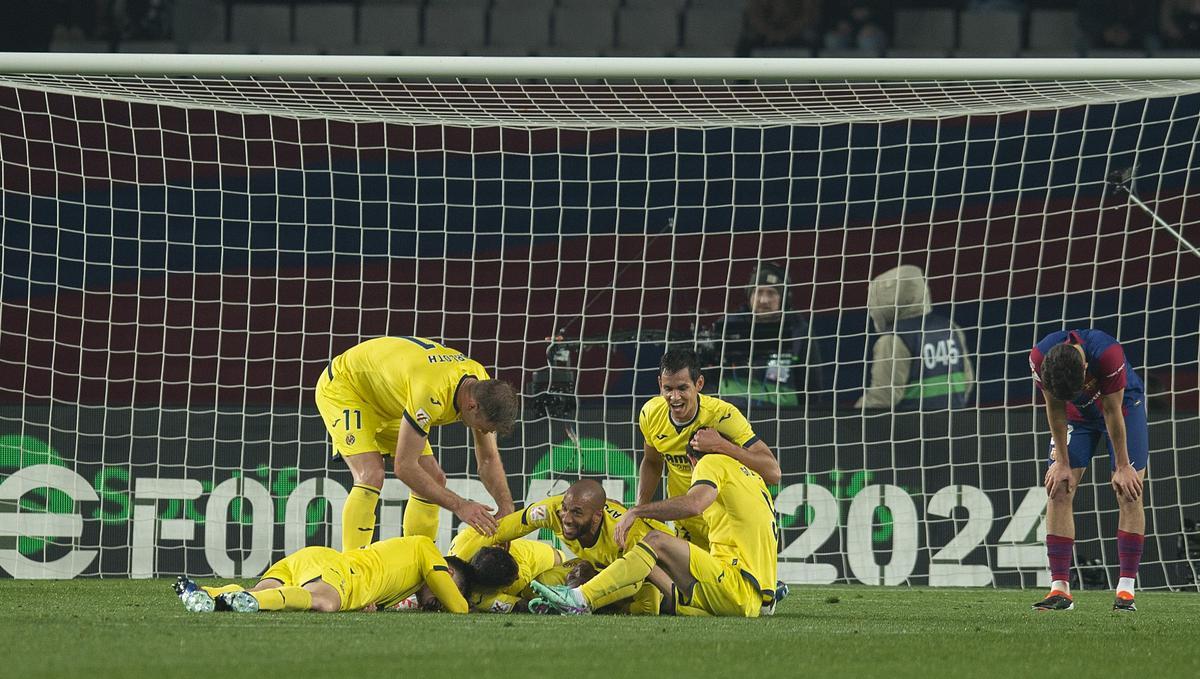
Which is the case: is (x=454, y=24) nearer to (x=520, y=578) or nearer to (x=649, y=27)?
(x=649, y=27)

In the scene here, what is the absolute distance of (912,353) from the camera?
10.4 metres

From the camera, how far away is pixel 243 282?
471 inches

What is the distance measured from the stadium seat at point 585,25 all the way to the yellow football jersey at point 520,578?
31.0ft

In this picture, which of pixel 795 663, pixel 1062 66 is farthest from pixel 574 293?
pixel 795 663

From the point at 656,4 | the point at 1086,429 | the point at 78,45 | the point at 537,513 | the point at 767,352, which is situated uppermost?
the point at 656,4

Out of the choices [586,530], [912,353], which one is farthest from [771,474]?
[912,353]

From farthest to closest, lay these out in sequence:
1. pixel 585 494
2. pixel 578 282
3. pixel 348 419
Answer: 1. pixel 578 282
2. pixel 348 419
3. pixel 585 494

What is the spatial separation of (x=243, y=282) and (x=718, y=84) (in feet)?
16.5

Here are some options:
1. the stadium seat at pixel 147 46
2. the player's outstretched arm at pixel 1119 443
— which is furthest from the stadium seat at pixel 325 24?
the player's outstretched arm at pixel 1119 443

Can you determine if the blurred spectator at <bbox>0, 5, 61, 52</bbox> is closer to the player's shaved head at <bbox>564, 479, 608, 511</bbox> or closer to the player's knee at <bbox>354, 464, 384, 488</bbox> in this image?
the player's knee at <bbox>354, 464, 384, 488</bbox>

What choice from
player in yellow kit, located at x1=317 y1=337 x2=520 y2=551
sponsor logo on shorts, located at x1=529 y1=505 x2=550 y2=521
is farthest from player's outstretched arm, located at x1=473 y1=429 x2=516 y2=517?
sponsor logo on shorts, located at x1=529 y1=505 x2=550 y2=521

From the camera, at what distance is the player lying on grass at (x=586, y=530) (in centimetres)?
639

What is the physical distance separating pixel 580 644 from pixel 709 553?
1838 millimetres

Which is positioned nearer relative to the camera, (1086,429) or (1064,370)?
(1064,370)
